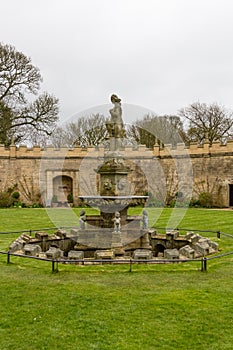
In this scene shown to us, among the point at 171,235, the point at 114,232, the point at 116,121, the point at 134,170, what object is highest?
the point at 116,121

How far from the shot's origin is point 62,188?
30.1 metres

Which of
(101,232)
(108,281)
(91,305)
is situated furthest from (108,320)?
(101,232)

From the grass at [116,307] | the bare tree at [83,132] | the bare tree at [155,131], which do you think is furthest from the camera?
the bare tree at [155,131]

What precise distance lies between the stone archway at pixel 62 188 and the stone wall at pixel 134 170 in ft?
0.28

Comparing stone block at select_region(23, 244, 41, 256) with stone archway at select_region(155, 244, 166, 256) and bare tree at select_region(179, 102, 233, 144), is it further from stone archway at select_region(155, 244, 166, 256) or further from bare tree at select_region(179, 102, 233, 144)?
bare tree at select_region(179, 102, 233, 144)

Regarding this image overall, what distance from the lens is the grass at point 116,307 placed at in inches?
191

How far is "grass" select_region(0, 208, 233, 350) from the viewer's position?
4844 mm

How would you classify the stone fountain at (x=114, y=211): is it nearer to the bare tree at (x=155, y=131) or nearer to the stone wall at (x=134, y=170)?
the stone wall at (x=134, y=170)

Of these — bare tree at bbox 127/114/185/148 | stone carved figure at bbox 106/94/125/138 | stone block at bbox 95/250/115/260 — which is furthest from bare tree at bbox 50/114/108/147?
stone block at bbox 95/250/115/260

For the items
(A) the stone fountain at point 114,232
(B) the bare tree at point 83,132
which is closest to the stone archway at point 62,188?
(B) the bare tree at point 83,132

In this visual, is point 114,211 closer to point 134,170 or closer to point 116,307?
point 116,307

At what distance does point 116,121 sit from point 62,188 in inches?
742

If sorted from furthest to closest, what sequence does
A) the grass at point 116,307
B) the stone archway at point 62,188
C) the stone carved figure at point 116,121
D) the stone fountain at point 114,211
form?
the stone archway at point 62,188 < the stone carved figure at point 116,121 < the stone fountain at point 114,211 < the grass at point 116,307

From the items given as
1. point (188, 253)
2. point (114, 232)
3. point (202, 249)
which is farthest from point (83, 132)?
point (188, 253)
